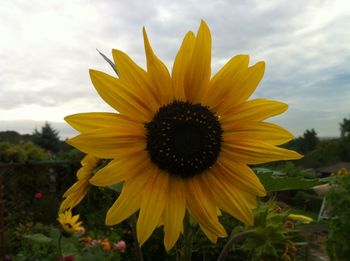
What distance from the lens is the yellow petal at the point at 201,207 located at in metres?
0.75

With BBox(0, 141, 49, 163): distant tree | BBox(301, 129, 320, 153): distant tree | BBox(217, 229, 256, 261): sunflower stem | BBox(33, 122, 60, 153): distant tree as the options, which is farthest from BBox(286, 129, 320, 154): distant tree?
BBox(217, 229, 256, 261): sunflower stem

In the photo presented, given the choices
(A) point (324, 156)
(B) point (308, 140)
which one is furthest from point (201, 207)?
(B) point (308, 140)

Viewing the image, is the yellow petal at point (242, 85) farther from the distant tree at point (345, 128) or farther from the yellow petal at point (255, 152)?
the distant tree at point (345, 128)

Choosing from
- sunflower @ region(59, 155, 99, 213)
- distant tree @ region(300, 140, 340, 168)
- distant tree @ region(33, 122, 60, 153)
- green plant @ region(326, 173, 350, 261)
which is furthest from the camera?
distant tree @ region(300, 140, 340, 168)

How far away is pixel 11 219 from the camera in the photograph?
6.97m

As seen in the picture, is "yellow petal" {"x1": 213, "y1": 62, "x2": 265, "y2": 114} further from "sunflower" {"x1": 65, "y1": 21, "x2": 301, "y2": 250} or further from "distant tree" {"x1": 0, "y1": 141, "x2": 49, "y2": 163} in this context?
"distant tree" {"x1": 0, "y1": 141, "x2": 49, "y2": 163}

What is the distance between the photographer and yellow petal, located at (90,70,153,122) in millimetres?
751

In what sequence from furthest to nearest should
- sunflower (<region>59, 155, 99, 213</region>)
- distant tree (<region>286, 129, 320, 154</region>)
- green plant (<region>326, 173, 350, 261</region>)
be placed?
distant tree (<region>286, 129, 320, 154</region>), green plant (<region>326, 173, 350, 261</region>), sunflower (<region>59, 155, 99, 213</region>)

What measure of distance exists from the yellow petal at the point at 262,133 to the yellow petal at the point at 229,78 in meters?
0.06

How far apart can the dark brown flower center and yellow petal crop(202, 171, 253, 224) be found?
0.03m

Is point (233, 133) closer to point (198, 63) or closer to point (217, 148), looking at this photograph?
point (217, 148)

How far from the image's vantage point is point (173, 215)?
76cm

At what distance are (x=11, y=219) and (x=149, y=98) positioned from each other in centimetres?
681

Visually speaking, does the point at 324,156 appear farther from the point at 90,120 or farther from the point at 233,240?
the point at 90,120
